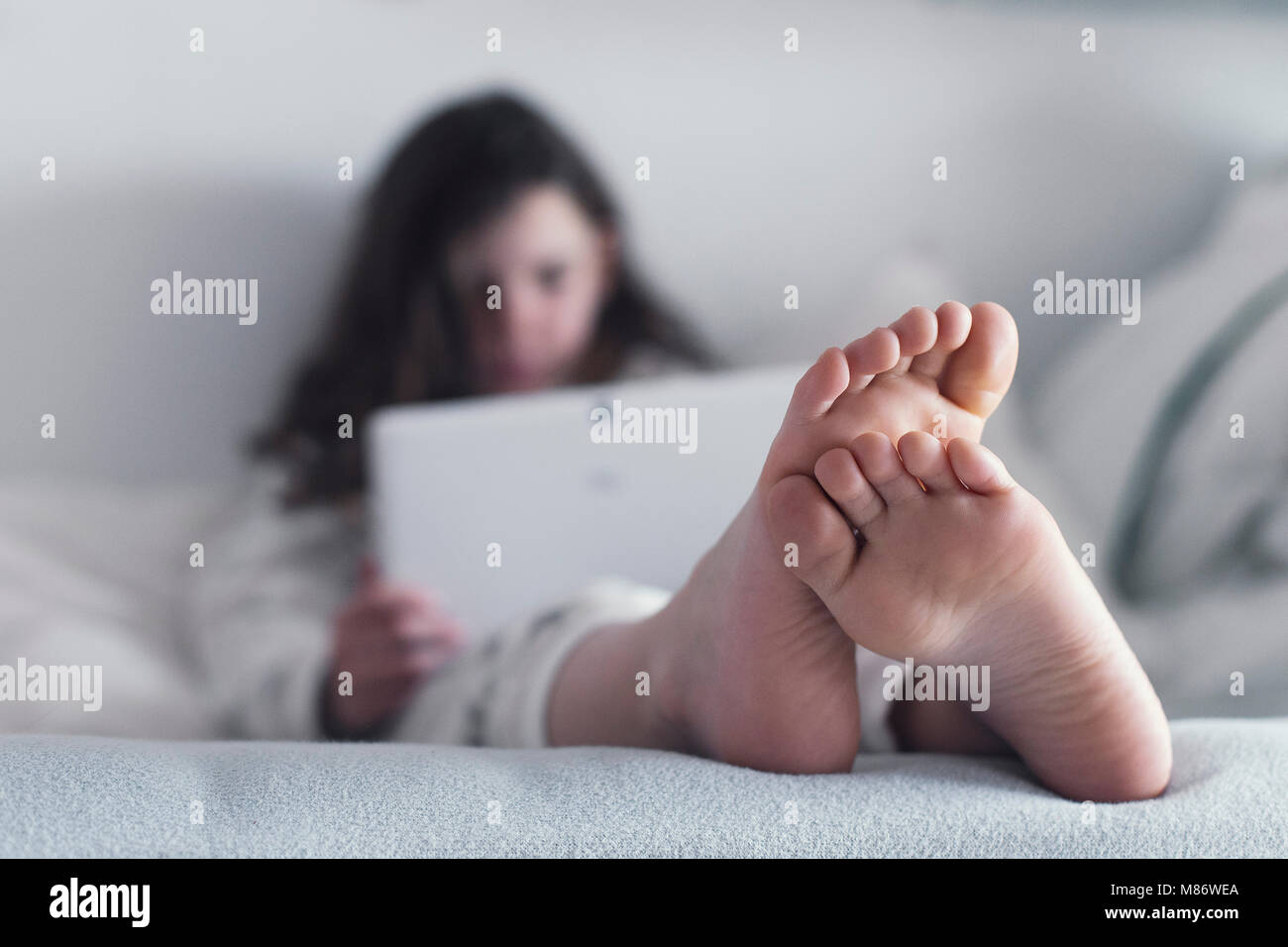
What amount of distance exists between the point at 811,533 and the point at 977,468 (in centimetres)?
8

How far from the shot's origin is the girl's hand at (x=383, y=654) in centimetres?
90

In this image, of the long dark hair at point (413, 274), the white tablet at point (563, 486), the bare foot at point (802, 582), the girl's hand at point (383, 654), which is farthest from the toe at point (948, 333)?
the long dark hair at point (413, 274)

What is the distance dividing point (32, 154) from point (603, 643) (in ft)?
3.86

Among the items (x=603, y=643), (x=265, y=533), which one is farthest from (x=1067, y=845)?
(x=265, y=533)

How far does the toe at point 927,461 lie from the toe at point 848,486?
22 millimetres

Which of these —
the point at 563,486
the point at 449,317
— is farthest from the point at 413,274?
the point at 563,486

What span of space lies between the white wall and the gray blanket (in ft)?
2.92

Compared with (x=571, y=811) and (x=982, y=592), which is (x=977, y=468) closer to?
(x=982, y=592)

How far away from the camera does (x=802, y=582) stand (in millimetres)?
483

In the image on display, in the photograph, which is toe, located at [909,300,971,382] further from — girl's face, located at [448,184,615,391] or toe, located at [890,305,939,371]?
girl's face, located at [448,184,615,391]

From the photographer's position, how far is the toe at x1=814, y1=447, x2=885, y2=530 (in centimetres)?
45

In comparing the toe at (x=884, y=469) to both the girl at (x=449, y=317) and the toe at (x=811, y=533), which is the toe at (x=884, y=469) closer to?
the toe at (x=811, y=533)

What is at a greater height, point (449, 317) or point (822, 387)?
point (449, 317)
